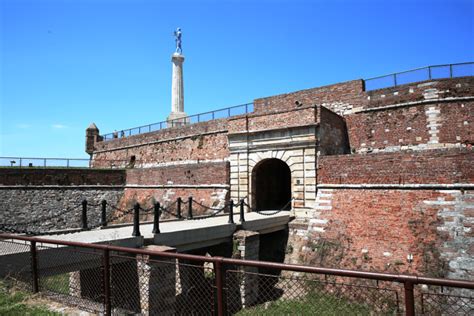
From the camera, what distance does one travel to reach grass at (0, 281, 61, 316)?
4629 millimetres

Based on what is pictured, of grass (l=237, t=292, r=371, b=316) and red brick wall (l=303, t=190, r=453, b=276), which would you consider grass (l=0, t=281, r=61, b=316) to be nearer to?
grass (l=237, t=292, r=371, b=316)

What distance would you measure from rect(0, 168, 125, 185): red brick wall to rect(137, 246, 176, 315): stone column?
15478 mm

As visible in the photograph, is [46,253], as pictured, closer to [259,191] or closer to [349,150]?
[259,191]

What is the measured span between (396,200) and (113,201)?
18.0 metres

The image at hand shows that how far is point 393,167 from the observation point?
11.3 meters

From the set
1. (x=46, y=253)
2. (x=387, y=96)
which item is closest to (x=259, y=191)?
(x=387, y=96)

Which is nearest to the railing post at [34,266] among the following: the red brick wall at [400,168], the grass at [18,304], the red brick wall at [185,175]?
the grass at [18,304]

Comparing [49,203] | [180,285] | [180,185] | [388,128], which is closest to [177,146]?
[180,185]

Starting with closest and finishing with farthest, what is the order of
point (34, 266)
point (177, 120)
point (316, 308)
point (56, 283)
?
1. point (34, 266)
2. point (56, 283)
3. point (316, 308)
4. point (177, 120)

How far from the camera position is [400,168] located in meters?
11.2

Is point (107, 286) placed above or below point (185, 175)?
below

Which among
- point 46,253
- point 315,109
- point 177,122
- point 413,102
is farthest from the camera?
point 177,122

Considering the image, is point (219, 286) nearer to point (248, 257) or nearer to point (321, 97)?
point (248, 257)

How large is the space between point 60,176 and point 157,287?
16534mm
